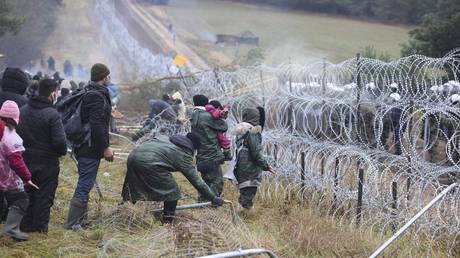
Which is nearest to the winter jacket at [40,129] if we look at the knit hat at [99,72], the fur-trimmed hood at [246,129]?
the knit hat at [99,72]

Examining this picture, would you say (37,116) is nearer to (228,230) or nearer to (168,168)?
(168,168)

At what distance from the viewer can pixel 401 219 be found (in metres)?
5.82

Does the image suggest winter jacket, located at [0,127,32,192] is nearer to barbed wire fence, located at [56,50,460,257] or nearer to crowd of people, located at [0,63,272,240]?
crowd of people, located at [0,63,272,240]

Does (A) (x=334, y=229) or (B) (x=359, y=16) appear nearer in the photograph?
(A) (x=334, y=229)

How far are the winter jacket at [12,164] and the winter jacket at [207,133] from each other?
2.33m

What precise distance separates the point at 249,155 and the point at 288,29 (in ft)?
125

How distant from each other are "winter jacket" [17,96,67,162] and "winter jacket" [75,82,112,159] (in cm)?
24

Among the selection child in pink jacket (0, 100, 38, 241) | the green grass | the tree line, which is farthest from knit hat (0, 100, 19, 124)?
the green grass

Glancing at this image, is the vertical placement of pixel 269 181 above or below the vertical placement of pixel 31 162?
below

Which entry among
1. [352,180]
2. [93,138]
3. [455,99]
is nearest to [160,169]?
[93,138]

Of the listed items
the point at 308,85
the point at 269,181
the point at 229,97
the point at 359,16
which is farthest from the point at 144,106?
the point at 359,16

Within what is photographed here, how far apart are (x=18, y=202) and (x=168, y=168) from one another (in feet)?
4.44

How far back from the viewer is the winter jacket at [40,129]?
4.82 meters

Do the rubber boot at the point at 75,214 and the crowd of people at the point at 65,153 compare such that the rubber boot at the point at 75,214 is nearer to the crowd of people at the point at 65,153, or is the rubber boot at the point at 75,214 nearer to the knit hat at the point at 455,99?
the crowd of people at the point at 65,153
